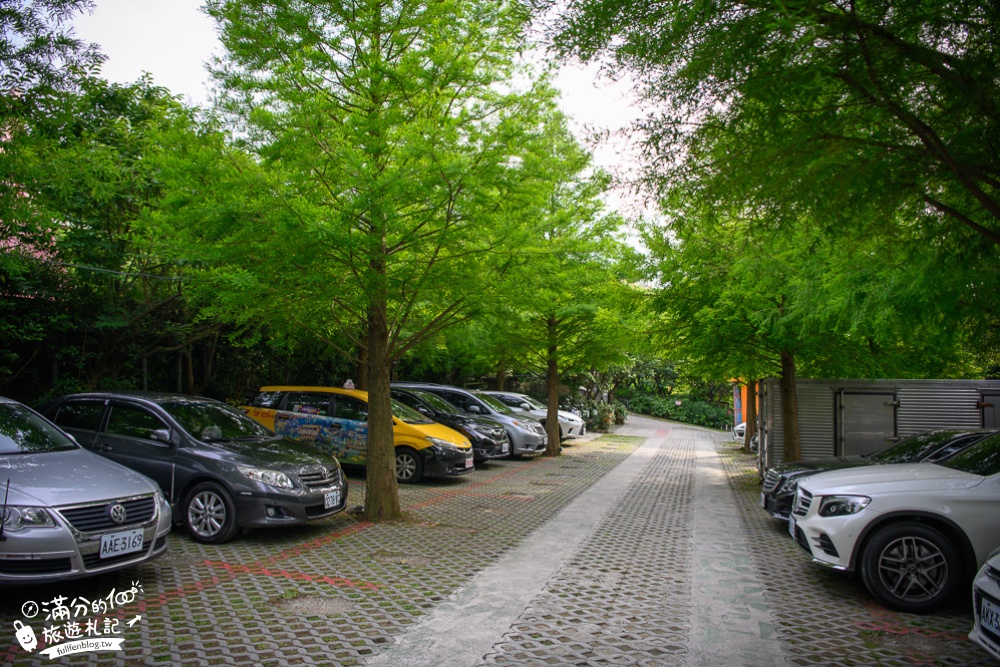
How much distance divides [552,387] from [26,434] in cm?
1557

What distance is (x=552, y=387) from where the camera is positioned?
67.5ft

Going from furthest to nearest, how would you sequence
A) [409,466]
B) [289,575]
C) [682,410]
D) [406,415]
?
[682,410]
[406,415]
[409,466]
[289,575]

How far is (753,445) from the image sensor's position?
23984mm

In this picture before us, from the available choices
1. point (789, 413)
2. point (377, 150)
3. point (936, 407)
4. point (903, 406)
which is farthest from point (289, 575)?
point (936, 407)

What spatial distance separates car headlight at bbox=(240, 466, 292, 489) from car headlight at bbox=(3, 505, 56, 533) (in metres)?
2.55

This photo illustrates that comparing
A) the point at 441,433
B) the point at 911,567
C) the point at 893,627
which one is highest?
the point at 441,433

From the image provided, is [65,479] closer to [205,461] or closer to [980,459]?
[205,461]

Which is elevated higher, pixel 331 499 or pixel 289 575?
pixel 331 499

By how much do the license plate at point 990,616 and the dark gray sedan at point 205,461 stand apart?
6135 mm

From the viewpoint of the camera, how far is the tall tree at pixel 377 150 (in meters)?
7.22

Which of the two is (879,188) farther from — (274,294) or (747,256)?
(274,294)

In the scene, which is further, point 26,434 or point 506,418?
point 506,418

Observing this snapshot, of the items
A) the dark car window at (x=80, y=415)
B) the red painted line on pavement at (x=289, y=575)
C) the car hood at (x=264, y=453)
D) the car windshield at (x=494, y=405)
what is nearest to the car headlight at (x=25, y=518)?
the red painted line on pavement at (x=289, y=575)

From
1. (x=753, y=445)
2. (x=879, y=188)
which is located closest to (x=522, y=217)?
(x=879, y=188)
